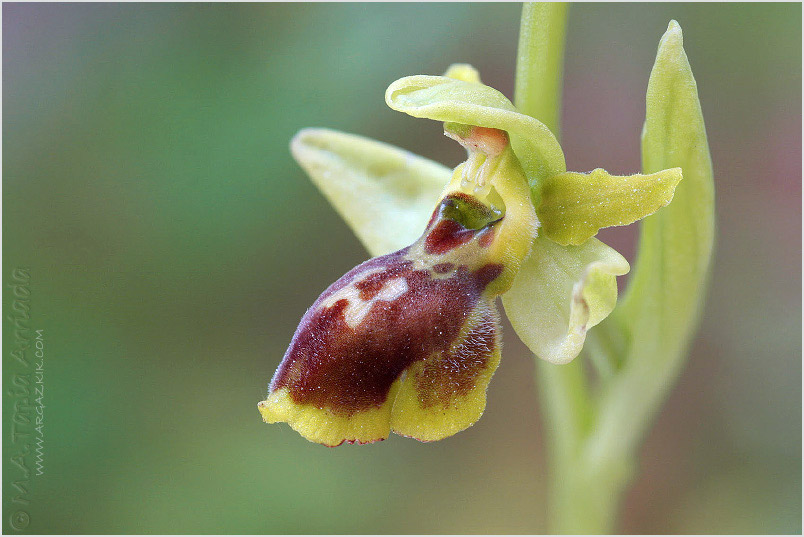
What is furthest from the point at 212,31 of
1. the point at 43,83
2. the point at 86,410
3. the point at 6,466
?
the point at 6,466

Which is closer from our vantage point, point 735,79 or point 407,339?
point 407,339

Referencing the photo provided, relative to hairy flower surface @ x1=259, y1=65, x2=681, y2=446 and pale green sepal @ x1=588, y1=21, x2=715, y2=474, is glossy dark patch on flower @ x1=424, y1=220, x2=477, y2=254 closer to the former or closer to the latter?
hairy flower surface @ x1=259, y1=65, x2=681, y2=446

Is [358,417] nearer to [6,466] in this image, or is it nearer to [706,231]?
[706,231]

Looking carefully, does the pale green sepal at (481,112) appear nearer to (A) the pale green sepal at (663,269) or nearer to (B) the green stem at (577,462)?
(A) the pale green sepal at (663,269)

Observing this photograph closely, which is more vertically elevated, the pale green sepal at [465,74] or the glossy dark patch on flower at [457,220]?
the pale green sepal at [465,74]

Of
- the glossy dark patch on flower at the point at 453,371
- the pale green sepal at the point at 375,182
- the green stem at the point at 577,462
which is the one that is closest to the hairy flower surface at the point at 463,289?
the glossy dark patch on flower at the point at 453,371
